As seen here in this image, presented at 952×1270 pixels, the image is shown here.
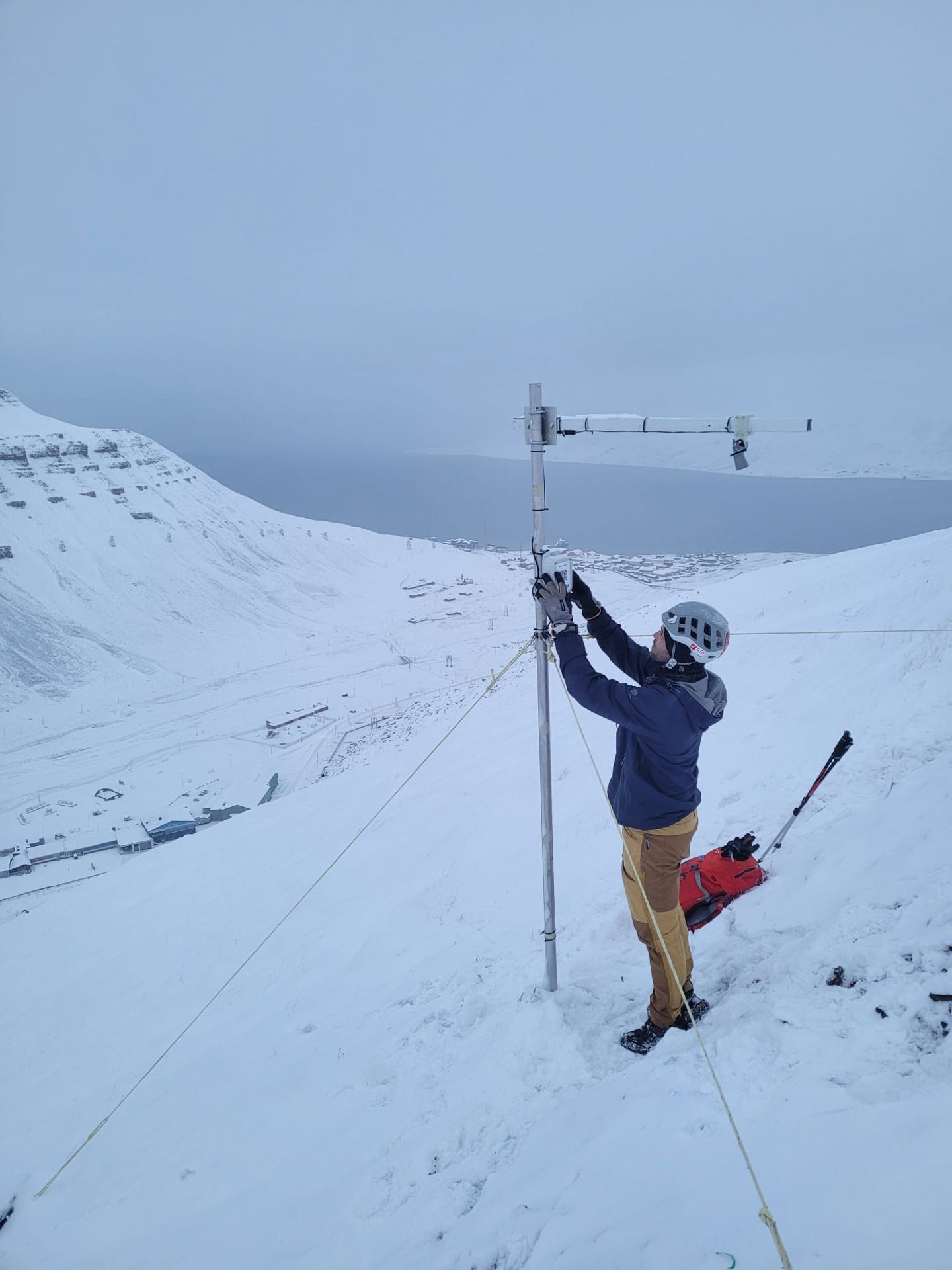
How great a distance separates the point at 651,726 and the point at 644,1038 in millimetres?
2192

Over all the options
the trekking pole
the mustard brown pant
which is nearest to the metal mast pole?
the mustard brown pant

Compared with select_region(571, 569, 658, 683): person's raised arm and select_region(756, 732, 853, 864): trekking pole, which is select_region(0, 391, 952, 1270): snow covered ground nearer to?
select_region(756, 732, 853, 864): trekking pole

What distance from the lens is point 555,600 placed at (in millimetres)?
3543

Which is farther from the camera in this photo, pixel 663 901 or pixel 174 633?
pixel 174 633

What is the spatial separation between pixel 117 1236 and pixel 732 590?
20710mm

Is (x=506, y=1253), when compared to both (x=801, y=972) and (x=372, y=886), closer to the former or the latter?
(x=801, y=972)

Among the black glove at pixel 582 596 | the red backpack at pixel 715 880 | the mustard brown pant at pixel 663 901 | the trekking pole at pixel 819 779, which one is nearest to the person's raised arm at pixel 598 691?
the black glove at pixel 582 596

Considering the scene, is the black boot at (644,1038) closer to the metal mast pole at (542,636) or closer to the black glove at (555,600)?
the metal mast pole at (542,636)

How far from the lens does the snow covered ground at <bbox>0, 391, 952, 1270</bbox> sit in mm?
2822

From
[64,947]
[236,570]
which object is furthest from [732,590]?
[236,570]

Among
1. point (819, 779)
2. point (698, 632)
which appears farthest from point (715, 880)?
point (698, 632)

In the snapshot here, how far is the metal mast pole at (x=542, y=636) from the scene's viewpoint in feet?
12.4

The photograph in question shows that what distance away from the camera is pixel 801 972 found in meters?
3.88

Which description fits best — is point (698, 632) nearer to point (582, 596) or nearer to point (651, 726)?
point (651, 726)
